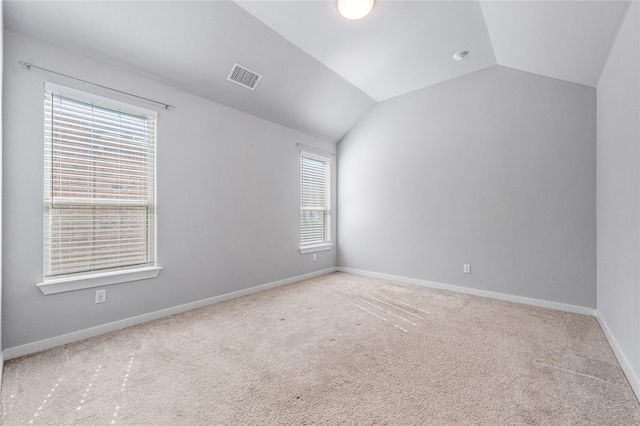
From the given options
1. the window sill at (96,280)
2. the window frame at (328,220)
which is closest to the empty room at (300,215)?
the window sill at (96,280)

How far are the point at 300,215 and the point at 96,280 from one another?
269 centimetres

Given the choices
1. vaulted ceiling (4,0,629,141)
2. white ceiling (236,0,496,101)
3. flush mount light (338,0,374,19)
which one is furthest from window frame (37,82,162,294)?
flush mount light (338,0,374,19)

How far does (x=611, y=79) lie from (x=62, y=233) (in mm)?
4772

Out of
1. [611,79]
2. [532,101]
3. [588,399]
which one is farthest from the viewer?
[532,101]

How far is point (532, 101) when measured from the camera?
335 cm

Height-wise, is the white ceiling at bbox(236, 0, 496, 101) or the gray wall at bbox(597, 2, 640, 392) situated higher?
the white ceiling at bbox(236, 0, 496, 101)

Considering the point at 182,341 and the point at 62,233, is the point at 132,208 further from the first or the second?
the point at 182,341

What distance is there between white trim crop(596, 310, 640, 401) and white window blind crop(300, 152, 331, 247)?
357 cm

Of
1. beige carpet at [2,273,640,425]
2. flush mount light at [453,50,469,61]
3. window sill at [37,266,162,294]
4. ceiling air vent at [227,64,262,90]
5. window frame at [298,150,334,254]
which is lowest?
beige carpet at [2,273,640,425]

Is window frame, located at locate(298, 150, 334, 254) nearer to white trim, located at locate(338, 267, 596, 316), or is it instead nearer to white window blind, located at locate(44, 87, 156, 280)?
white trim, located at locate(338, 267, 596, 316)

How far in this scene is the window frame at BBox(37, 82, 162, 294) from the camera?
231 cm

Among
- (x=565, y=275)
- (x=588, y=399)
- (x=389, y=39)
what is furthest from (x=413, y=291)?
(x=389, y=39)

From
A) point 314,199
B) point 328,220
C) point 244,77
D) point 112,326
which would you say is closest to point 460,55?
point 244,77

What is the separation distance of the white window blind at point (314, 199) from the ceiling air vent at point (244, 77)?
1.45 meters
